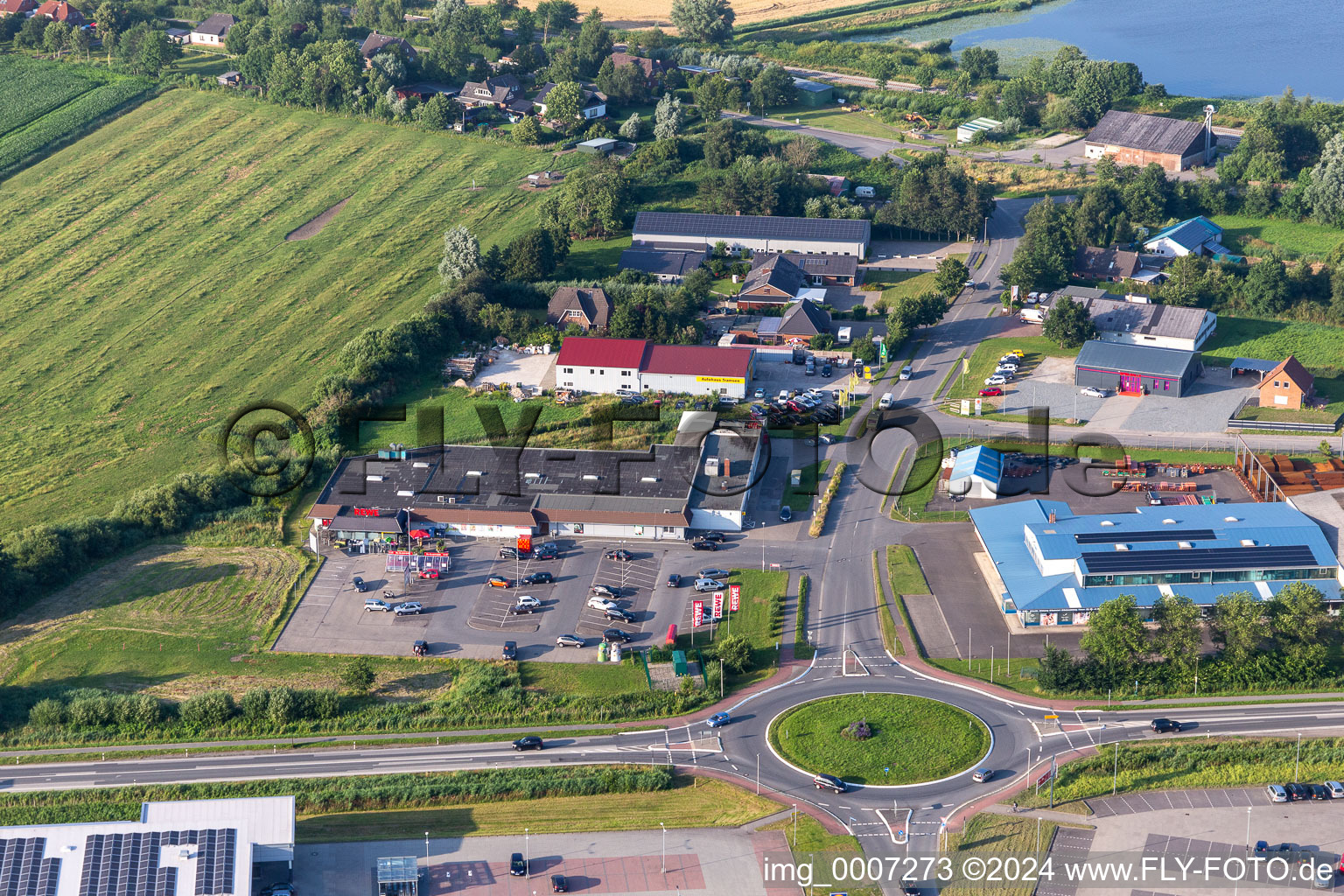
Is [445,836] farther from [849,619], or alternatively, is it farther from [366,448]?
[366,448]

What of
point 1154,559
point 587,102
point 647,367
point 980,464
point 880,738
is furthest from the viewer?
point 587,102

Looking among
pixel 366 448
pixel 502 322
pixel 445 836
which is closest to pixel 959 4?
pixel 502 322

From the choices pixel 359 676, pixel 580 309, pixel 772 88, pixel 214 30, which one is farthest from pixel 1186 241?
pixel 214 30

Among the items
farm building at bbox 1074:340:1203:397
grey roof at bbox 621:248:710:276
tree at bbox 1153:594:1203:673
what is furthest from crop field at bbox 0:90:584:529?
tree at bbox 1153:594:1203:673

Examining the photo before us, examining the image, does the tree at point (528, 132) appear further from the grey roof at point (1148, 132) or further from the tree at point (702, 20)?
the grey roof at point (1148, 132)

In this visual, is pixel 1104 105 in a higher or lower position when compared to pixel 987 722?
higher

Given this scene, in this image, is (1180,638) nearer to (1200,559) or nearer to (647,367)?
(1200,559)

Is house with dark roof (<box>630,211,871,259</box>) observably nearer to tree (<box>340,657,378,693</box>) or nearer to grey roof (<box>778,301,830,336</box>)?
grey roof (<box>778,301,830,336</box>)
